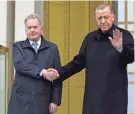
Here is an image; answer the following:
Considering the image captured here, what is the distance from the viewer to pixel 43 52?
4.86 meters

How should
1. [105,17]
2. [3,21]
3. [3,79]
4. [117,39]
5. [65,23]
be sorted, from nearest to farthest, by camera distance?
[117,39] < [105,17] < [3,79] < [3,21] < [65,23]

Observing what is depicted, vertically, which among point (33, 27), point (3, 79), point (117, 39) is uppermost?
point (33, 27)

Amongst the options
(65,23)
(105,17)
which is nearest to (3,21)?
(65,23)

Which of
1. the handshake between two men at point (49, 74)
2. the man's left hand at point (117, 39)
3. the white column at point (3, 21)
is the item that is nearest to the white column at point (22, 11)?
the white column at point (3, 21)

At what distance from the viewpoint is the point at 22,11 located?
739 cm

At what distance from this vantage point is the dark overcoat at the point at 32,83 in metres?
4.75

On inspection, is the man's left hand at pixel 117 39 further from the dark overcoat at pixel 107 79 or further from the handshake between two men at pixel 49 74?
the handshake between two men at pixel 49 74

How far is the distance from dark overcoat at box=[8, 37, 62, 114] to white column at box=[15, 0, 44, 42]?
8.18ft

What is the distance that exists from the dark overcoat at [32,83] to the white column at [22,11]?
2494mm

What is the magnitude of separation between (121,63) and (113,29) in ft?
1.08

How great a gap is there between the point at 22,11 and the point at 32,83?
2.82m

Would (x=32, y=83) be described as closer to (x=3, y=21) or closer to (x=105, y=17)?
(x=105, y=17)

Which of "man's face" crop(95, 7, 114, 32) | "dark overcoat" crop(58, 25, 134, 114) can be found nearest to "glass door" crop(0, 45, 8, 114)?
"dark overcoat" crop(58, 25, 134, 114)

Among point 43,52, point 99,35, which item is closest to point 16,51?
point 43,52
